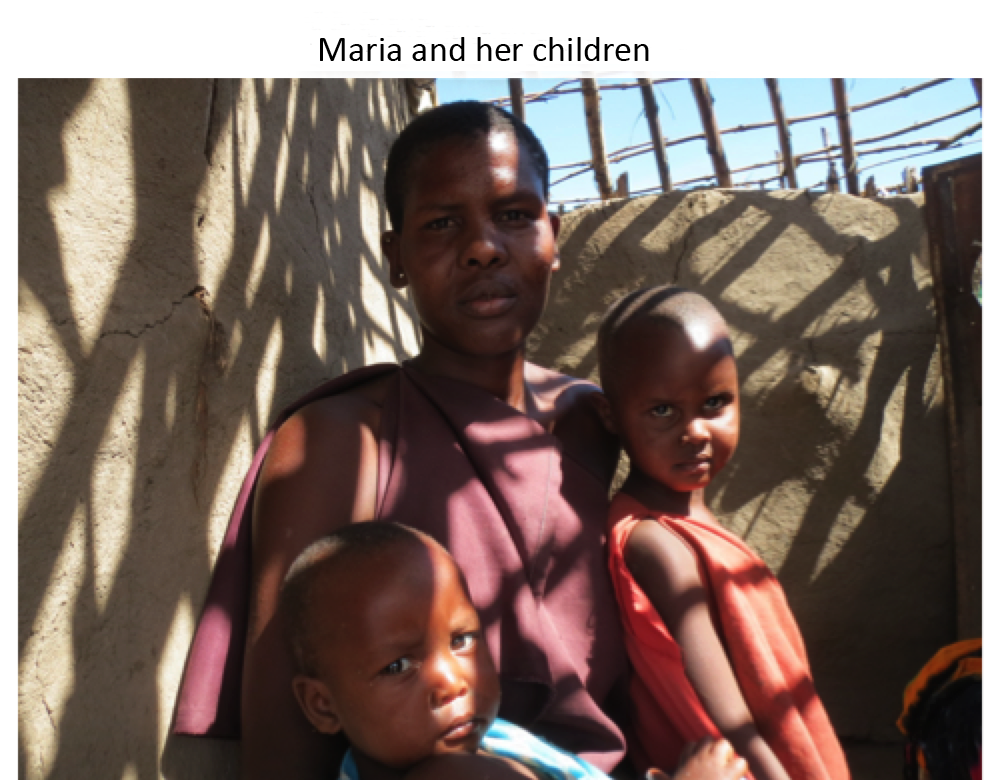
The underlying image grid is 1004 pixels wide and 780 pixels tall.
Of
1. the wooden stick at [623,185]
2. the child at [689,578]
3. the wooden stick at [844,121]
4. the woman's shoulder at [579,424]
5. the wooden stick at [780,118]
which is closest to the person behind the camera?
the child at [689,578]

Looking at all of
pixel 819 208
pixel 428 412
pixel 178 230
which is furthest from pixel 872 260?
pixel 178 230

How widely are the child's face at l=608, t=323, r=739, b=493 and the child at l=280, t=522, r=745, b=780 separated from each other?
2.11 ft

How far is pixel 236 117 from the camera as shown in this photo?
1700 millimetres

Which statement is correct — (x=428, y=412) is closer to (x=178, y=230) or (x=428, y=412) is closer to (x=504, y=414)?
(x=504, y=414)

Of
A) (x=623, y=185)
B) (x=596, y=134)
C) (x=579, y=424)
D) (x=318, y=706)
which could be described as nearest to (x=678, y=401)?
(x=579, y=424)

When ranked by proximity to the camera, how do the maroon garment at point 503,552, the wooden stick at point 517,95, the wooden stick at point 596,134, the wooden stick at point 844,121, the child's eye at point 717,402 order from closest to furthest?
the maroon garment at point 503,552 → the child's eye at point 717,402 → the wooden stick at point 517,95 → the wooden stick at point 596,134 → the wooden stick at point 844,121

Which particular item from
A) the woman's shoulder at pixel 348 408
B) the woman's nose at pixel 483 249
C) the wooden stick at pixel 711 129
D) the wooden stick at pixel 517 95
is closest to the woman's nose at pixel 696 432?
the woman's nose at pixel 483 249

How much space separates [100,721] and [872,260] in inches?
125

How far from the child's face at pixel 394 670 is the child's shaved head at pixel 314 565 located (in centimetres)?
1

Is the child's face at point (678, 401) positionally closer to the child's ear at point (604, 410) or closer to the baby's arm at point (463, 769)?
the child's ear at point (604, 410)

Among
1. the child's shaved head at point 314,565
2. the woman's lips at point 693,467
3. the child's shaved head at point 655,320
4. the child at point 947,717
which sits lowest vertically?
the child at point 947,717

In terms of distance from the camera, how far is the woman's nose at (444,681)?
1.24m

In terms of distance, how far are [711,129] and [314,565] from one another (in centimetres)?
397

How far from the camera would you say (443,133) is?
5.89 feet
